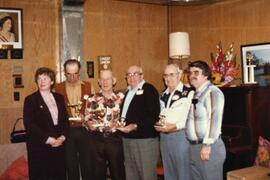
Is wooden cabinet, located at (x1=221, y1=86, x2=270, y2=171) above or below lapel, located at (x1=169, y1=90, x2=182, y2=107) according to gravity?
below

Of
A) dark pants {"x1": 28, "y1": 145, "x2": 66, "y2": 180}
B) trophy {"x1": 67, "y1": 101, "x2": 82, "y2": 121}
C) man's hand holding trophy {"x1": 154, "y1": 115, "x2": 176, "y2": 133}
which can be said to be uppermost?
trophy {"x1": 67, "y1": 101, "x2": 82, "y2": 121}

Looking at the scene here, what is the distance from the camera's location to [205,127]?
305cm

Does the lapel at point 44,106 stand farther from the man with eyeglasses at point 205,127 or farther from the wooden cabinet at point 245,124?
the wooden cabinet at point 245,124

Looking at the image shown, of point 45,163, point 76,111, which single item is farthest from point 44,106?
point 45,163

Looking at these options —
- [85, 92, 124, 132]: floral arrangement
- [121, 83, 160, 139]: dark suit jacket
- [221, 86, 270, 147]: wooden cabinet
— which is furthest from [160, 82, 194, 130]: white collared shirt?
[221, 86, 270, 147]: wooden cabinet

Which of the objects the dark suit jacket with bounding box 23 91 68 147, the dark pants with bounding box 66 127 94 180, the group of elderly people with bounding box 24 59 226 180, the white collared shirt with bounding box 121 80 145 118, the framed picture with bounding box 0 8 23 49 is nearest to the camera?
the group of elderly people with bounding box 24 59 226 180

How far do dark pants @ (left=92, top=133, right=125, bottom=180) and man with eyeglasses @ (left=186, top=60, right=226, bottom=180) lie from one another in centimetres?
78

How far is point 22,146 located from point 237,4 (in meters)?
3.64

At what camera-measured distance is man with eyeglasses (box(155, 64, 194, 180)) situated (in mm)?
3346

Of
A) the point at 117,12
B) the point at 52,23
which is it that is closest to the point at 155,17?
the point at 117,12

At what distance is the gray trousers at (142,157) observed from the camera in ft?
11.5

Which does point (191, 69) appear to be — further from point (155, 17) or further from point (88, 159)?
point (155, 17)

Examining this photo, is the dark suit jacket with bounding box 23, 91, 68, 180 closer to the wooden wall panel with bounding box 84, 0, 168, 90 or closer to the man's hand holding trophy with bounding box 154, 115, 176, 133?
the man's hand holding trophy with bounding box 154, 115, 176, 133

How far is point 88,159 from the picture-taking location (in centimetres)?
378
